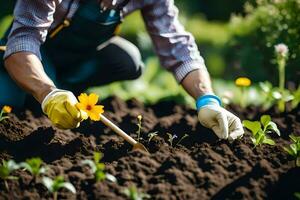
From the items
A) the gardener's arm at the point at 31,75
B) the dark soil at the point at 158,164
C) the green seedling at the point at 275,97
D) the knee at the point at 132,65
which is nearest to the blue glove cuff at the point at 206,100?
the dark soil at the point at 158,164

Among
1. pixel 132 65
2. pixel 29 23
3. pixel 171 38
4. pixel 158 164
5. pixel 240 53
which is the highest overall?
pixel 29 23

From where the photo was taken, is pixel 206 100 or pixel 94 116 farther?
pixel 206 100

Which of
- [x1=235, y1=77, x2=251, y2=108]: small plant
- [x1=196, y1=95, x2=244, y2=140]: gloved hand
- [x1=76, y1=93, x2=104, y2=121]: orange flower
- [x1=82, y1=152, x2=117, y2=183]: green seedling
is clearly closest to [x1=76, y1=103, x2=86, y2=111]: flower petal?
[x1=76, y1=93, x2=104, y2=121]: orange flower

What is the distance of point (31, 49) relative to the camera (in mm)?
3123

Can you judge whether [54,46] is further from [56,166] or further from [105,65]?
[56,166]

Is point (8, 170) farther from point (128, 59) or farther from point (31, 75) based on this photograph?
point (128, 59)

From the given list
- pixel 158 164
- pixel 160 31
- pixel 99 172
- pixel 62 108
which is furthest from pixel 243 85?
pixel 99 172

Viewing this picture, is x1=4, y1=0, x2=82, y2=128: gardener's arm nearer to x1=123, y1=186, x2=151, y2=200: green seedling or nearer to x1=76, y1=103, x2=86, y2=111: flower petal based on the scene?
x1=76, y1=103, x2=86, y2=111: flower petal

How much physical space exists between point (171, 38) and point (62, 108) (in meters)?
0.99

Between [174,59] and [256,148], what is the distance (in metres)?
0.83

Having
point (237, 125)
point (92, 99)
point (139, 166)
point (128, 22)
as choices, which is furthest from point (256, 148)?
point (128, 22)

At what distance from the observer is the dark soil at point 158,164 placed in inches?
104

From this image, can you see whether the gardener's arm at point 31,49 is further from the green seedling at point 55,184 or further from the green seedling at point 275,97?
the green seedling at point 275,97

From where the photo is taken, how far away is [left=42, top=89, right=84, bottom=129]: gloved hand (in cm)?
290
